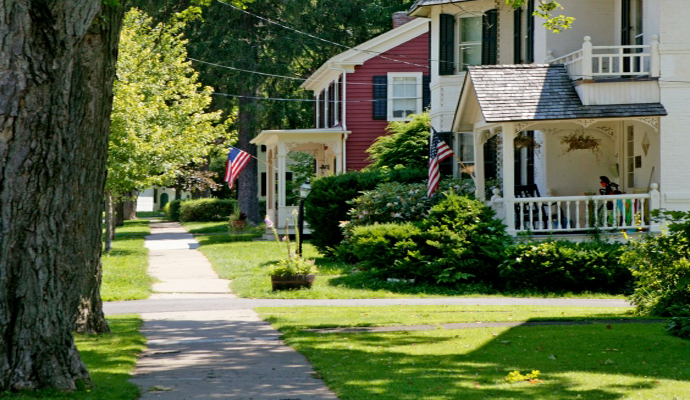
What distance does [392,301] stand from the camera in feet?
49.8

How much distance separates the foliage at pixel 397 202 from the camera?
1953 centimetres

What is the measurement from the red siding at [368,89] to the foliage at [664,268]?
734 inches

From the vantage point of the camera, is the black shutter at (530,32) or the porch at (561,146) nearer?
the porch at (561,146)

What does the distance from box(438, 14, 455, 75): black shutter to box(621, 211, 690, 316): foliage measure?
10.5 m

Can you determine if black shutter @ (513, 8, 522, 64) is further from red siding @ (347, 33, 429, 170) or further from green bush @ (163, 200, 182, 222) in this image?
green bush @ (163, 200, 182, 222)

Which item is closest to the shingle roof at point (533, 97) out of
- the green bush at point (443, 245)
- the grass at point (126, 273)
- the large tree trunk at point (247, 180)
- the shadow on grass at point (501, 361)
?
the green bush at point (443, 245)

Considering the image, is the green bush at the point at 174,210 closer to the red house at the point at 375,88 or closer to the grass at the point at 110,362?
the red house at the point at 375,88

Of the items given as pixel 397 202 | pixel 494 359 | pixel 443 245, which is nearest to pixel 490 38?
pixel 397 202

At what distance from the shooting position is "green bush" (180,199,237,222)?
4678 centimetres

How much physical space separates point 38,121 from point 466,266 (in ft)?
36.8

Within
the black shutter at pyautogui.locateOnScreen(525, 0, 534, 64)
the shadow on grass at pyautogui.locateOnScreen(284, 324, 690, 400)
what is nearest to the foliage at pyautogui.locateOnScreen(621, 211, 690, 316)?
the shadow on grass at pyautogui.locateOnScreen(284, 324, 690, 400)

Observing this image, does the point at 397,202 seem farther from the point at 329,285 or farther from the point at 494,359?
the point at 494,359

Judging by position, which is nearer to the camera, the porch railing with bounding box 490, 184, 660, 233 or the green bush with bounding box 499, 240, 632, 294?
the green bush with bounding box 499, 240, 632, 294

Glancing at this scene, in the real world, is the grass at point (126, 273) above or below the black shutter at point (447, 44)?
below
